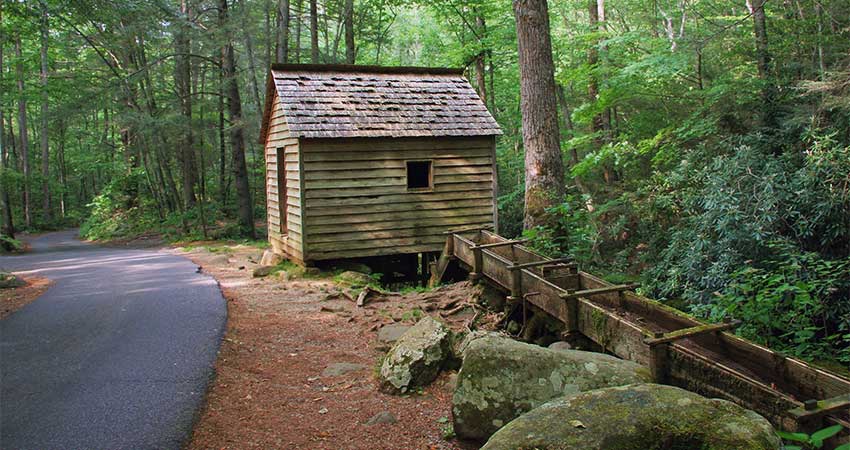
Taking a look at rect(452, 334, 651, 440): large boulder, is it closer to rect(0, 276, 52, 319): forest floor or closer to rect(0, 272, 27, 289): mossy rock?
rect(0, 276, 52, 319): forest floor

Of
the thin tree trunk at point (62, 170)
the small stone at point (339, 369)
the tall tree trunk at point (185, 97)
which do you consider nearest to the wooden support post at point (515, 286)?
the small stone at point (339, 369)

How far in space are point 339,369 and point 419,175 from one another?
26.8 ft

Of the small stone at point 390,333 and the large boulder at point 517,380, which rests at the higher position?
the large boulder at point 517,380

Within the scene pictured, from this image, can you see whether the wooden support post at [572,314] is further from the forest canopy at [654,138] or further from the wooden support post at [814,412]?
the wooden support post at [814,412]

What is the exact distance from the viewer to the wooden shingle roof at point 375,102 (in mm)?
11695

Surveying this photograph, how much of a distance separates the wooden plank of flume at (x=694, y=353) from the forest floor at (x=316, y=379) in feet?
4.85

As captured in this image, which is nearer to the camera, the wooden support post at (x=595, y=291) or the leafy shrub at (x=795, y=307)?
the leafy shrub at (x=795, y=307)

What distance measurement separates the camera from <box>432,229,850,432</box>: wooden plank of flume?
3.64 meters

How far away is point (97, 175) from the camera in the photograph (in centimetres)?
→ 4375

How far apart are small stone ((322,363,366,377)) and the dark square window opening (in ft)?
22.3

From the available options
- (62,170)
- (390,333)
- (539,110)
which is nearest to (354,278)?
(390,333)

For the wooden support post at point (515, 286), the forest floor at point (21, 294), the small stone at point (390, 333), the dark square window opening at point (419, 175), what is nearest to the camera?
the small stone at point (390, 333)

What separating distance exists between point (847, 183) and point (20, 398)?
8588 millimetres

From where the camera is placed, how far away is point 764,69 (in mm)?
10461
